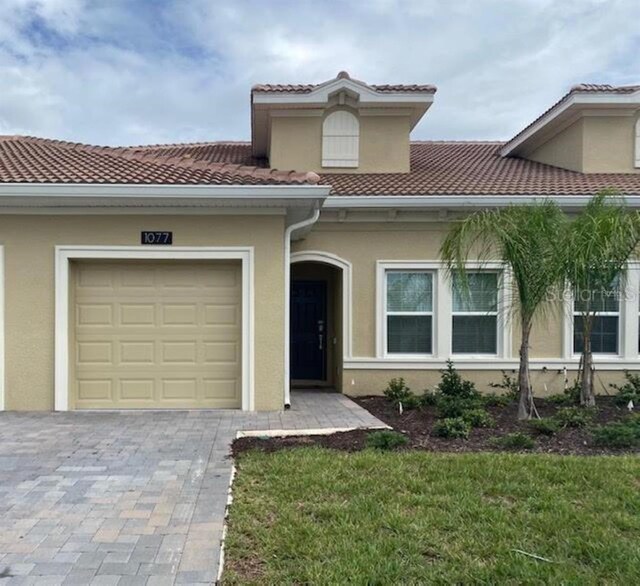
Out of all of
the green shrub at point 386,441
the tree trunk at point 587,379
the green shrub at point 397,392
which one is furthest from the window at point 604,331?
the green shrub at point 386,441

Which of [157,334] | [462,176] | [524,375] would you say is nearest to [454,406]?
[524,375]

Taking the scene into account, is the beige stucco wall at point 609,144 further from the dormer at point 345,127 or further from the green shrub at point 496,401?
the green shrub at point 496,401

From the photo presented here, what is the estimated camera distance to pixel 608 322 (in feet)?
34.5

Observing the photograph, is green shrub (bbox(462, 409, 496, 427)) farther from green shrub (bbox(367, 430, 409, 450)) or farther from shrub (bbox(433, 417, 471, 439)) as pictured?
green shrub (bbox(367, 430, 409, 450))

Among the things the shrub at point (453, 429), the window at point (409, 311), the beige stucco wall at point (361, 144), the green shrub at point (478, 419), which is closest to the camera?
the shrub at point (453, 429)

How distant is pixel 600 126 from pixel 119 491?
1264cm

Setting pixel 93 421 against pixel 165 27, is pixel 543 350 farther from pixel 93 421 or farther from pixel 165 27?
pixel 165 27

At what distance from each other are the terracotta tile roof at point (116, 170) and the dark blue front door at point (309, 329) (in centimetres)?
367

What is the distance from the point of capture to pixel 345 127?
484 inches

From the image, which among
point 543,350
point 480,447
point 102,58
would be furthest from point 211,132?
point 480,447

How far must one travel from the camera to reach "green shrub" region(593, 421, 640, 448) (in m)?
6.20

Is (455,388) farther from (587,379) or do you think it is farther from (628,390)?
(628,390)

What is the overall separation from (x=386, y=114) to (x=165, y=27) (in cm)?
549

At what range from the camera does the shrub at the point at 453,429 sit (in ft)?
21.7
